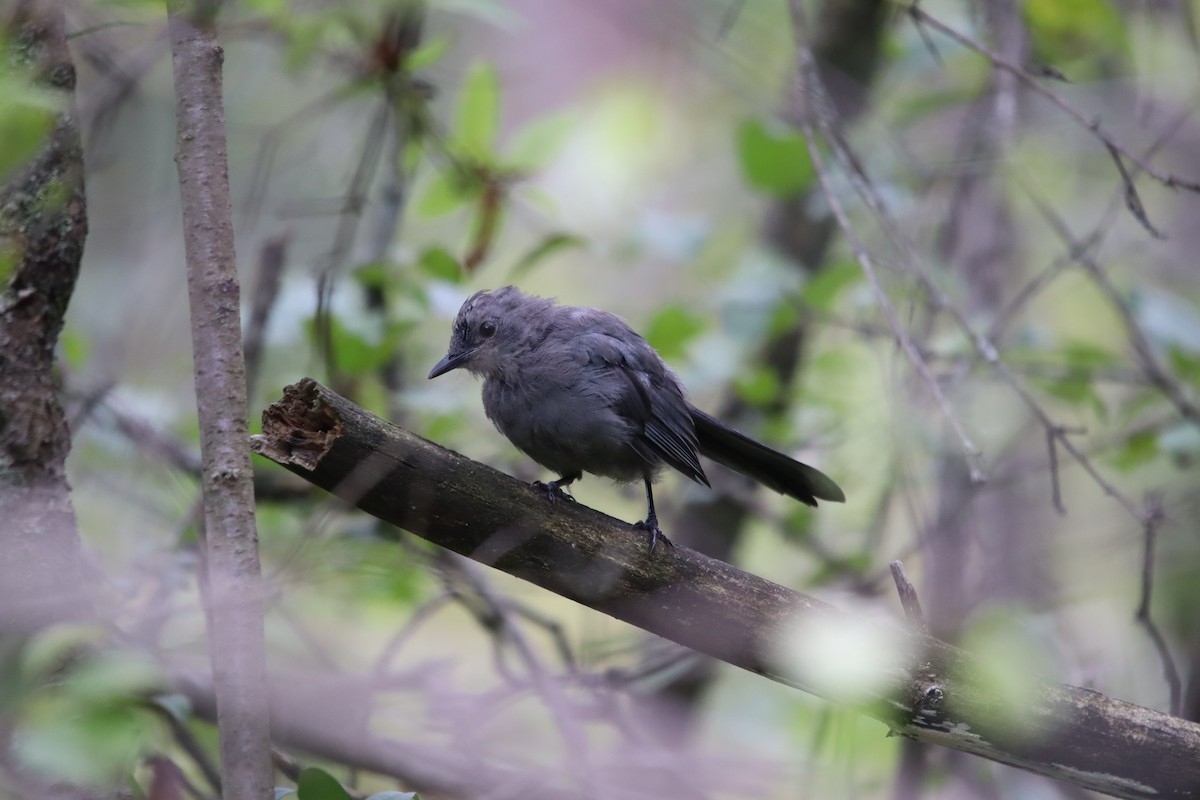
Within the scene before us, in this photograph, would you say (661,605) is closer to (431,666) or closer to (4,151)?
(431,666)

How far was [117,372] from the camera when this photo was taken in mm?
5020

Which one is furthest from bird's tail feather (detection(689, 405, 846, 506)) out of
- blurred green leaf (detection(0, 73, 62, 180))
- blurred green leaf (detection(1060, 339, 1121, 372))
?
blurred green leaf (detection(0, 73, 62, 180))

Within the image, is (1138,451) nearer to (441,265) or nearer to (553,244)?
(553,244)

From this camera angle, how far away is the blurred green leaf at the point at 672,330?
171 inches

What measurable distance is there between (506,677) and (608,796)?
0.82 metres

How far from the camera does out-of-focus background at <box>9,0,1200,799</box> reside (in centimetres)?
347

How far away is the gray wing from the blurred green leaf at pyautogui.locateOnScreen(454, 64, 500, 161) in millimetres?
903

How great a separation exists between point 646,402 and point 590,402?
0.22 meters

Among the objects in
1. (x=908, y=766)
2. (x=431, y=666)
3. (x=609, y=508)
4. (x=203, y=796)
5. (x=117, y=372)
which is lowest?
(x=203, y=796)

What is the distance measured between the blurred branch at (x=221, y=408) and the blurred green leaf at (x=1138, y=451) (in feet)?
12.7

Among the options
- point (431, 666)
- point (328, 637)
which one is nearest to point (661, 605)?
point (431, 666)

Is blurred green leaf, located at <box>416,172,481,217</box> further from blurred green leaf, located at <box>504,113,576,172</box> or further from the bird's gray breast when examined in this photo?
the bird's gray breast

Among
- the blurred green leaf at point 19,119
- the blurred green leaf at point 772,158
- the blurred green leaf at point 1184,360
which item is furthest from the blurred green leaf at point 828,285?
the blurred green leaf at point 19,119

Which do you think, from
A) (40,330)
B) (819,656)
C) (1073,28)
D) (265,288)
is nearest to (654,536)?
(819,656)
